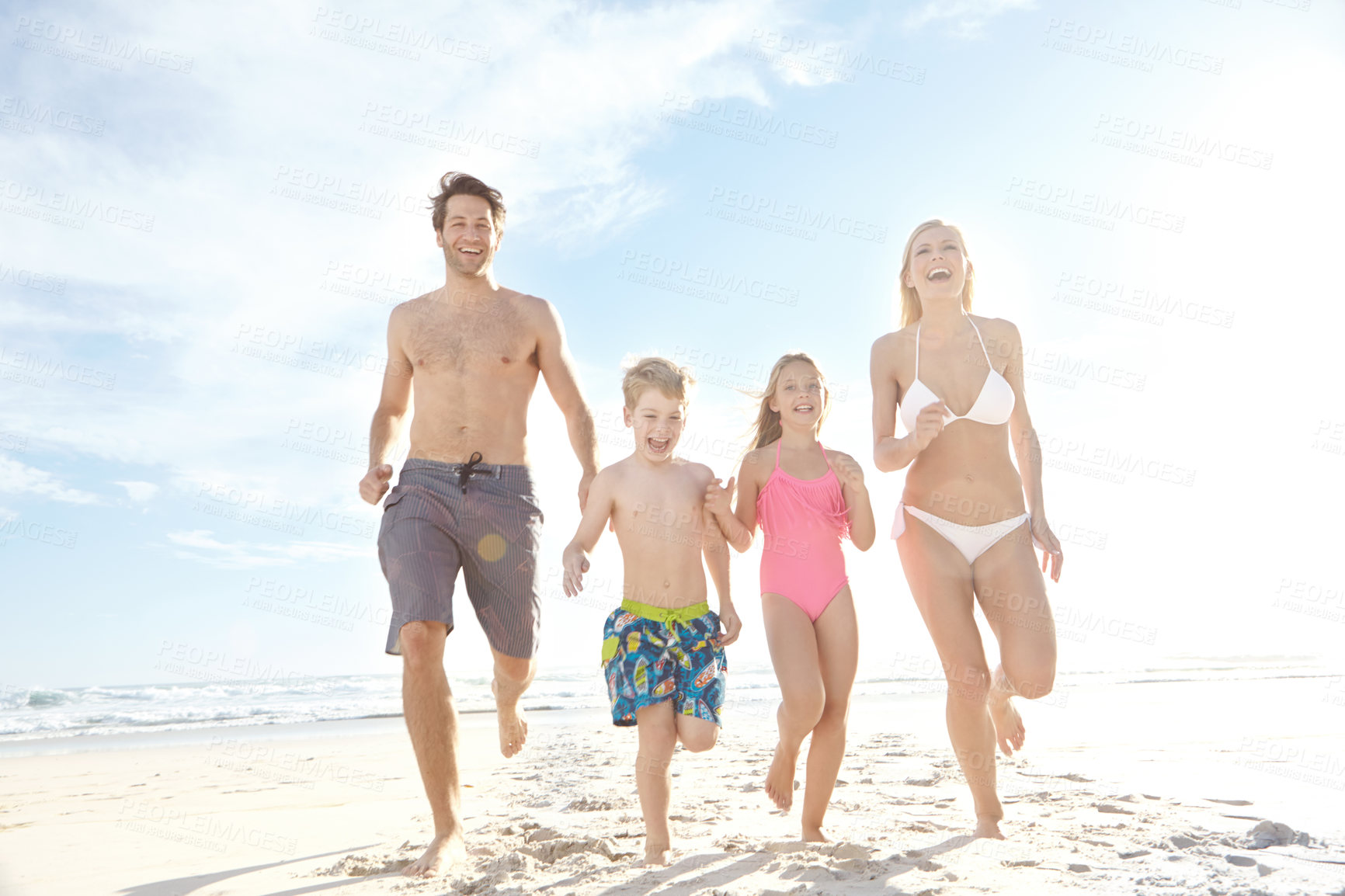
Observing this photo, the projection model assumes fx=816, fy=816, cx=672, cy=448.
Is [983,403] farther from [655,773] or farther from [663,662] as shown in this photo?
[655,773]

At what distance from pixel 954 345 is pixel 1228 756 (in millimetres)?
4425

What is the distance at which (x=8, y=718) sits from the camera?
42.7 ft

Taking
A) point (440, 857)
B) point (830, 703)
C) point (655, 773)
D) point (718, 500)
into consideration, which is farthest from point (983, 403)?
point (440, 857)

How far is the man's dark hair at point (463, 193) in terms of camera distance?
174 inches

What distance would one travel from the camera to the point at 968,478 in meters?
4.01

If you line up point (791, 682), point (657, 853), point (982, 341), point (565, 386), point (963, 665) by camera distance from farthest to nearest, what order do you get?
point (565, 386) < point (982, 341) < point (963, 665) < point (791, 682) < point (657, 853)

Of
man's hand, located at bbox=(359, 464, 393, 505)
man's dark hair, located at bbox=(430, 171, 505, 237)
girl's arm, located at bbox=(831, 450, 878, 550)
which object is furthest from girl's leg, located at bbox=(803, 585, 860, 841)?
man's dark hair, located at bbox=(430, 171, 505, 237)

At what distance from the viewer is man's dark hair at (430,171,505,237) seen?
441 centimetres

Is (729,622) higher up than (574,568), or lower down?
lower down

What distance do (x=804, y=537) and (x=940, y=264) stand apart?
1579 mm

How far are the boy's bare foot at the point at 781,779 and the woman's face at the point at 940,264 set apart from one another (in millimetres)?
2368

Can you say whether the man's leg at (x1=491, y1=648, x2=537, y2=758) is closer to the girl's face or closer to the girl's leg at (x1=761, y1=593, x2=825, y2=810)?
the girl's leg at (x1=761, y1=593, x2=825, y2=810)

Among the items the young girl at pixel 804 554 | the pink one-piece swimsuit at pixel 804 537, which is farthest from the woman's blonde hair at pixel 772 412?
the pink one-piece swimsuit at pixel 804 537

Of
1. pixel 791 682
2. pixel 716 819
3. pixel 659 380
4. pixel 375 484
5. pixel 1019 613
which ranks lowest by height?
pixel 716 819
